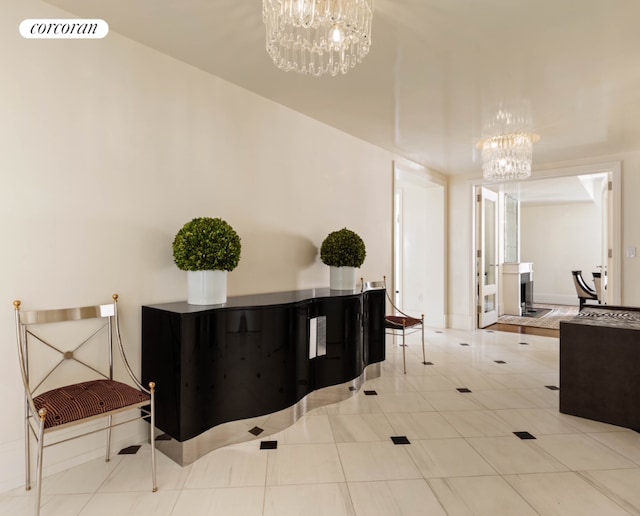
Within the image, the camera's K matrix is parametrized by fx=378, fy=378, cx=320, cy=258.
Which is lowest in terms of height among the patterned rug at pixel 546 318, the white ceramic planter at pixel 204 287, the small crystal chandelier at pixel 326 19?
the patterned rug at pixel 546 318

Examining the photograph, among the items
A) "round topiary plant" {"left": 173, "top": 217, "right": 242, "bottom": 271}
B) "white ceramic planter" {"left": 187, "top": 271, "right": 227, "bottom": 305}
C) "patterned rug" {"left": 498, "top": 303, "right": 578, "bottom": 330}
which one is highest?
"round topiary plant" {"left": 173, "top": 217, "right": 242, "bottom": 271}

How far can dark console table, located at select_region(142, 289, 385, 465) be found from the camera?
89.3 inches

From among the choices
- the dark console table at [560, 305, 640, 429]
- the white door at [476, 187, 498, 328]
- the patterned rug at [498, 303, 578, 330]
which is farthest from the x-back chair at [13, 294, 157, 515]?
the patterned rug at [498, 303, 578, 330]

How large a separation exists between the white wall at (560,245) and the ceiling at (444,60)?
6.68m

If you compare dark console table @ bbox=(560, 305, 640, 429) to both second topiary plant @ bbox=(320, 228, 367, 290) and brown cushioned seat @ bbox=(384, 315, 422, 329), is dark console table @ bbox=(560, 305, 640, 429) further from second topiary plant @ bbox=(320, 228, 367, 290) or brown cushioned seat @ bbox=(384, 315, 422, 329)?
second topiary plant @ bbox=(320, 228, 367, 290)

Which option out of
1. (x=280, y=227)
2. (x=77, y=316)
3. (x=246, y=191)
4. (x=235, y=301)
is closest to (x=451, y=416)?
(x=235, y=301)

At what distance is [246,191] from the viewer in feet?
10.7

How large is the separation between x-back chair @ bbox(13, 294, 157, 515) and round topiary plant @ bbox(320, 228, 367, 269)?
187cm

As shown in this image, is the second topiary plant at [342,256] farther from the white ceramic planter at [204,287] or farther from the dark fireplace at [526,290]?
the dark fireplace at [526,290]

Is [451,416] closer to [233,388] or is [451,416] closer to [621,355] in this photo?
[621,355]

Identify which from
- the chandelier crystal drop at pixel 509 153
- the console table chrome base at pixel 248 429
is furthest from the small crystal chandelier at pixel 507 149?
the console table chrome base at pixel 248 429

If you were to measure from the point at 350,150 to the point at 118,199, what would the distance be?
9.03 ft

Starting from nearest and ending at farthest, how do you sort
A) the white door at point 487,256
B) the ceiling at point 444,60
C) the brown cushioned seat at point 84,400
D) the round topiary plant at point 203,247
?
the brown cushioned seat at point 84,400
the ceiling at point 444,60
the round topiary plant at point 203,247
the white door at point 487,256

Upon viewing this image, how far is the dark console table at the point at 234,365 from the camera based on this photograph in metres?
2.27
